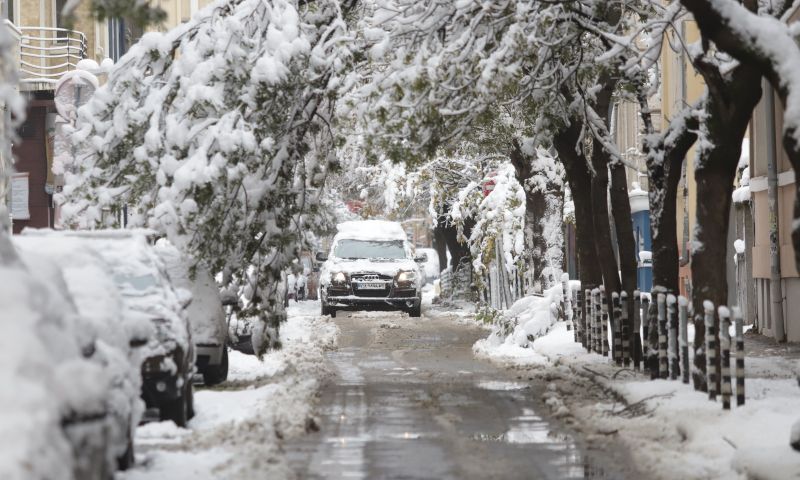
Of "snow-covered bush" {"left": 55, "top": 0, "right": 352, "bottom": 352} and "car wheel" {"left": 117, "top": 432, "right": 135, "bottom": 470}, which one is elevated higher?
"snow-covered bush" {"left": 55, "top": 0, "right": 352, "bottom": 352}

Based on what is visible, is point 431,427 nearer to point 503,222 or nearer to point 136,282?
point 136,282

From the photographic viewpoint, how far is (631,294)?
63.7ft

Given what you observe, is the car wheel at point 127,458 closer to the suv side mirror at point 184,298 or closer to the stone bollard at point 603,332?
the suv side mirror at point 184,298

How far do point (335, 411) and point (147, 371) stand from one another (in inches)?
108


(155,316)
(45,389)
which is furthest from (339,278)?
(45,389)

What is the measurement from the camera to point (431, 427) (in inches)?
516

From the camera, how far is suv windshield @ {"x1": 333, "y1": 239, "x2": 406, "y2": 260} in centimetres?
3825


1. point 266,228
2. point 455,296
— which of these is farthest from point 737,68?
point 455,296

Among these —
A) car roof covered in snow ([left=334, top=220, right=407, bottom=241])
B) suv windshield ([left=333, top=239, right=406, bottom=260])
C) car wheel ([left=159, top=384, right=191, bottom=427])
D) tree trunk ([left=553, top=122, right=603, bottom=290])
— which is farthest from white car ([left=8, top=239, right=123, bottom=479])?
car roof covered in snow ([left=334, top=220, right=407, bottom=241])

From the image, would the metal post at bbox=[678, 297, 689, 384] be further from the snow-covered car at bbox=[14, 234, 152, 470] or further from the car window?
the snow-covered car at bbox=[14, 234, 152, 470]

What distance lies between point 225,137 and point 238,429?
17.7ft

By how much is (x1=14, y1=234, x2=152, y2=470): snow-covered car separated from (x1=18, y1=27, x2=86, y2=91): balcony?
65.3 ft

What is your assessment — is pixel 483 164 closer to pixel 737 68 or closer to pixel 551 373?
pixel 551 373

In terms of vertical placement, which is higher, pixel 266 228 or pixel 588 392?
pixel 266 228
